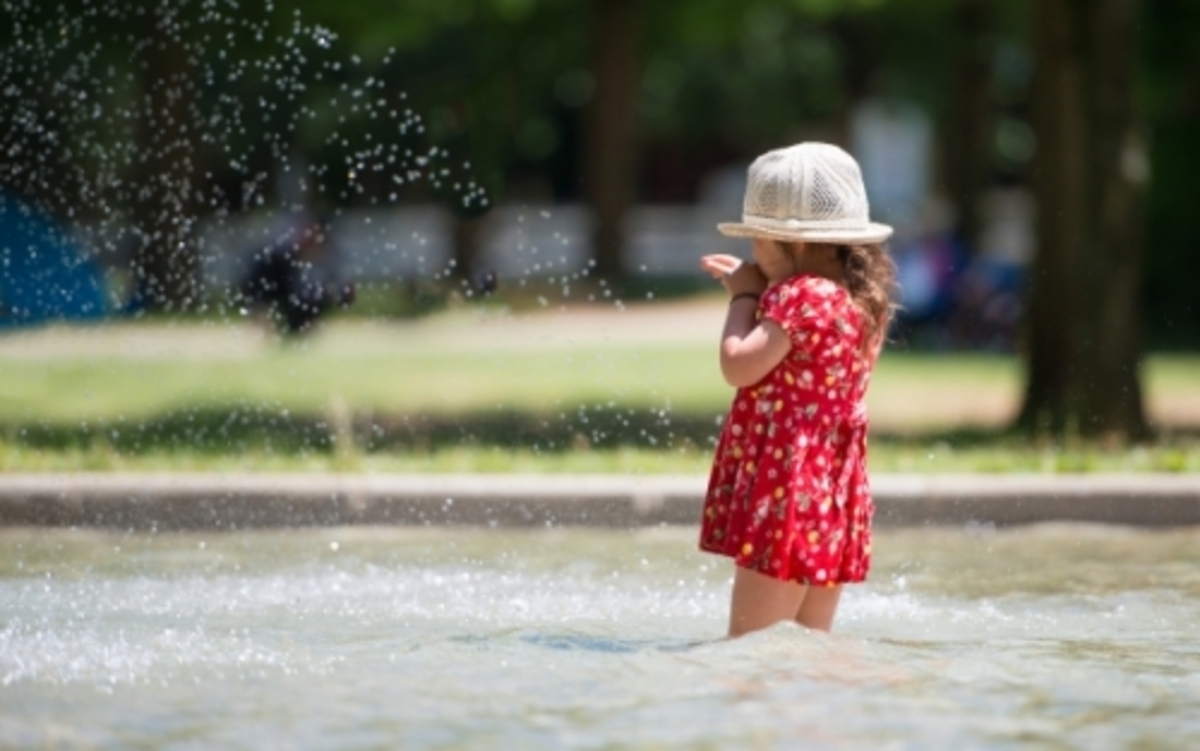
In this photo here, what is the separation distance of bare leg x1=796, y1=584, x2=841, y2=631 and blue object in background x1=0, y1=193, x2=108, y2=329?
812 cm

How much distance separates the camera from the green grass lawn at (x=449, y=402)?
1024cm

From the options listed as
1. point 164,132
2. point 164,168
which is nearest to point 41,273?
point 164,132

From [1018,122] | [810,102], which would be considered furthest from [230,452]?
[1018,122]

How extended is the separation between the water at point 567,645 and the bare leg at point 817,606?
0.28 feet

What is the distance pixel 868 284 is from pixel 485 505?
3075 millimetres

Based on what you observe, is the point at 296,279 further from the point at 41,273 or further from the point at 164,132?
the point at 164,132

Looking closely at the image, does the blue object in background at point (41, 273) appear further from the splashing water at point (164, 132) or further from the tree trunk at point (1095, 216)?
the tree trunk at point (1095, 216)

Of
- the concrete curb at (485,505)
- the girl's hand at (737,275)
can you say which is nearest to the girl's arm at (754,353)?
the girl's hand at (737,275)

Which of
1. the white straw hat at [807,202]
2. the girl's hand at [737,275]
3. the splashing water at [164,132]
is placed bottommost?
the girl's hand at [737,275]

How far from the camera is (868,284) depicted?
5.95 metres

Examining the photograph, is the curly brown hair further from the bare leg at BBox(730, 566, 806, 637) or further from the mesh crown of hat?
the bare leg at BBox(730, 566, 806, 637)

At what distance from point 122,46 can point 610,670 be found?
20.3 m

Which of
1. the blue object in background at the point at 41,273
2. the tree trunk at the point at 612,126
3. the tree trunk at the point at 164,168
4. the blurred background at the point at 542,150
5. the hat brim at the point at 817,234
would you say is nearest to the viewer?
the hat brim at the point at 817,234

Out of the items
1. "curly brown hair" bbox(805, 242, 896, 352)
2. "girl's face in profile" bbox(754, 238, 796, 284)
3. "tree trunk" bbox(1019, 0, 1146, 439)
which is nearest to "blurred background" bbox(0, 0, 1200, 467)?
"tree trunk" bbox(1019, 0, 1146, 439)
